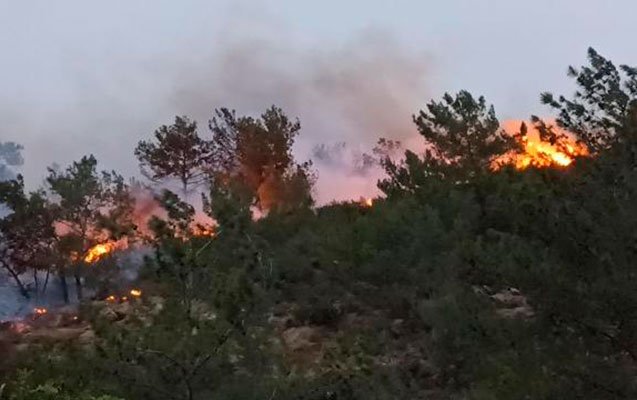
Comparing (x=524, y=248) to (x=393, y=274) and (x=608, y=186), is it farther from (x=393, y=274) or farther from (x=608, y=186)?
(x=393, y=274)

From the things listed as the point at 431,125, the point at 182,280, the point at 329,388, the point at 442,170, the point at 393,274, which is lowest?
the point at 329,388

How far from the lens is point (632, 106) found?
396 inches

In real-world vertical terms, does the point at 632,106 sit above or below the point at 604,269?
above

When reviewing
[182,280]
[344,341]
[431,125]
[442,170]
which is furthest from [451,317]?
[431,125]

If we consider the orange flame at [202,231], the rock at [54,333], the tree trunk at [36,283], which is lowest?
the orange flame at [202,231]

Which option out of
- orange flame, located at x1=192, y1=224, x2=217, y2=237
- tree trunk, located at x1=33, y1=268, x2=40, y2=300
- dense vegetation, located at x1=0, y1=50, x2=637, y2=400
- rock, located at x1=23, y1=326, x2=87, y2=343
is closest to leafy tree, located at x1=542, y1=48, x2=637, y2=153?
dense vegetation, located at x1=0, y1=50, x2=637, y2=400

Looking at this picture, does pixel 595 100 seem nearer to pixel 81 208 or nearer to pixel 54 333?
pixel 54 333

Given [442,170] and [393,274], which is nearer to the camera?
[393,274]

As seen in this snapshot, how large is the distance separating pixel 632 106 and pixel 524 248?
175 inches

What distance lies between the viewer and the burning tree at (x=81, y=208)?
1030 inches

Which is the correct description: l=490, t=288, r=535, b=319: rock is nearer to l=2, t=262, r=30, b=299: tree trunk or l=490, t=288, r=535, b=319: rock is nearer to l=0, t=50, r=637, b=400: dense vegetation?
l=0, t=50, r=637, b=400: dense vegetation

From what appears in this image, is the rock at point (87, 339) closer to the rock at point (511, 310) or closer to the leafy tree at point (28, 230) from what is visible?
the rock at point (511, 310)

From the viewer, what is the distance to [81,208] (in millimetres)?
27156

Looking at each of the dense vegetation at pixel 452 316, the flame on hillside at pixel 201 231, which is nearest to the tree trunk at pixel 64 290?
the dense vegetation at pixel 452 316
